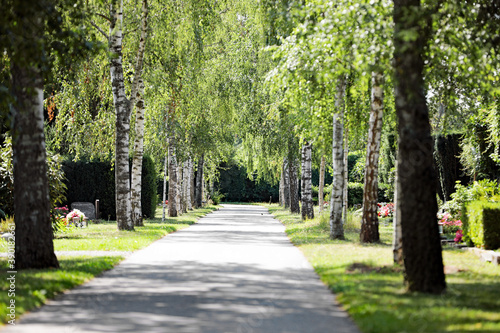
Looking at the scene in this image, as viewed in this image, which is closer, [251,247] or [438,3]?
[438,3]

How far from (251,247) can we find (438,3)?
8484 millimetres

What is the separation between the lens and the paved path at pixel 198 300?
22.6ft

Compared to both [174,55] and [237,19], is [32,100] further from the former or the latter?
[237,19]

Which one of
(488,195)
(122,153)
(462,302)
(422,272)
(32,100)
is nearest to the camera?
(462,302)

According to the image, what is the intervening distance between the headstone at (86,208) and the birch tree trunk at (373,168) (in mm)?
15426

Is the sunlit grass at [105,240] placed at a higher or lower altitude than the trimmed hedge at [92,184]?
lower

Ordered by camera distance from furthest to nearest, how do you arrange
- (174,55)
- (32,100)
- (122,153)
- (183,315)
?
(174,55) < (122,153) < (32,100) < (183,315)

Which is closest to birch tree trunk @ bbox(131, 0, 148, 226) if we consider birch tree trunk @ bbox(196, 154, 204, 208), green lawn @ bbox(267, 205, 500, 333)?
green lawn @ bbox(267, 205, 500, 333)

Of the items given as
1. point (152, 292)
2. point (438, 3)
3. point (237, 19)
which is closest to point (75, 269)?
point (152, 292)

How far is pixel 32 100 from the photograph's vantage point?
10.8 m

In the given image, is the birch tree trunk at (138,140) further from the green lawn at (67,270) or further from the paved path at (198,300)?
the paved path at (198,300)

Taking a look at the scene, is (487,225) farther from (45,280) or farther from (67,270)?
(45,280)

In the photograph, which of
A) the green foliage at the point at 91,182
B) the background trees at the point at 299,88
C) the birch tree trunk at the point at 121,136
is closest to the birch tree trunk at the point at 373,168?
the background trees at the point at 299,88

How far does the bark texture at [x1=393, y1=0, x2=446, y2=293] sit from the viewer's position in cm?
862
